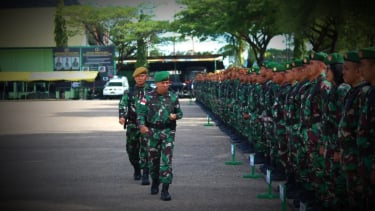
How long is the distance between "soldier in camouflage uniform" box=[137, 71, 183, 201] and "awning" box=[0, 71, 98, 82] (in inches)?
2078

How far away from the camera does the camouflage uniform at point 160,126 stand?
28.3ft

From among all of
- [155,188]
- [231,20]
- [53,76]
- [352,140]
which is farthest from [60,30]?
[352,140]

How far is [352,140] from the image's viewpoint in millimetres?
5613

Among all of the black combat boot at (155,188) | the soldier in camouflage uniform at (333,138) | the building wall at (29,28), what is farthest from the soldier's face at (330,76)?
the building wall at (29,28)

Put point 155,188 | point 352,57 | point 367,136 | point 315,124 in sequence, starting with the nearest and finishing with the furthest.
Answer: point 367,136
point 352,57
point 315,124
point 155,188

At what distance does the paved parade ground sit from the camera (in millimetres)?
8492

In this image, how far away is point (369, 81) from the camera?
5.36 meters

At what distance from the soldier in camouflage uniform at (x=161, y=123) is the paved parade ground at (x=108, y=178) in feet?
1.42

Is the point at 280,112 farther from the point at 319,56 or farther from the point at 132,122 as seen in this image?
the point at 132,122

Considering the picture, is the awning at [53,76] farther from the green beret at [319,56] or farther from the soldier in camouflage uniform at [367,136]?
the soldier in camouflage uniform at [367,136]

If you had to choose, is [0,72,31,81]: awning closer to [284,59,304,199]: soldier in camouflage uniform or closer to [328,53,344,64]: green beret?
[284,59,304,199]: soldier in camouflage uniform

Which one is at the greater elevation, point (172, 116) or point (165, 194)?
point (172, 116)

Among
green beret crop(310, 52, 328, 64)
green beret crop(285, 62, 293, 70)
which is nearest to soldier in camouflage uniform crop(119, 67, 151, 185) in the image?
green beret crop(285, 62, 293, 70)

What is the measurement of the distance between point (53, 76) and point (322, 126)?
56915 millimetres
